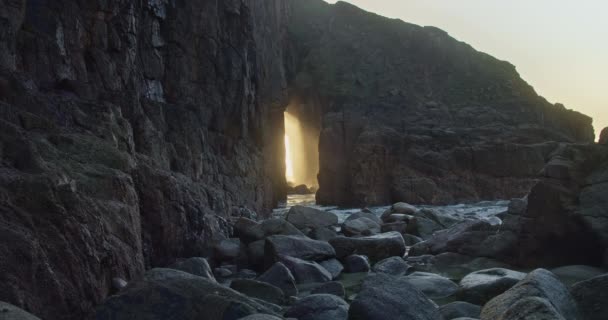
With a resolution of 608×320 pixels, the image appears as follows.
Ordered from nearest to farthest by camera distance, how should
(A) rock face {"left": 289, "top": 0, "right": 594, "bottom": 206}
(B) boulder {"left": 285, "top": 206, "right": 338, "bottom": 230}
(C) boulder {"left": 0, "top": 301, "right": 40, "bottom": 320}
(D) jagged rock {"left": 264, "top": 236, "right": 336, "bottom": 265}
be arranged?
(C) boulder {"left": 0, "top": 301, "right": 40, "bottom": 320} → (D) jagged rock {"left": 264, "top": 236, "right": 336, "bottom": 265} → (B) boulder {"left": 285, "top": 206, "right": 338, "bottom": 230} → (A) rock face {"left": 289, "top": 0, "right": 594, "bottom": 206}

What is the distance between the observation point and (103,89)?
20.4 m

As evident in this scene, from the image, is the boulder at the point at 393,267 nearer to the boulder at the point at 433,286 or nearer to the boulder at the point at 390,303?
the boulder at the point at 433,286

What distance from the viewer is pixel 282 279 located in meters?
10.5

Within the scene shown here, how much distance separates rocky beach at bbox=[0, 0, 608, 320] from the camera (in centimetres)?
675

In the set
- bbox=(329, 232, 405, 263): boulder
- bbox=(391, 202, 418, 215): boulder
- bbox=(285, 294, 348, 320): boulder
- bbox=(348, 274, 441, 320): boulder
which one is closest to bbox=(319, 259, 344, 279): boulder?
Answer: bbox=(329, 232, 405, 263): boulder

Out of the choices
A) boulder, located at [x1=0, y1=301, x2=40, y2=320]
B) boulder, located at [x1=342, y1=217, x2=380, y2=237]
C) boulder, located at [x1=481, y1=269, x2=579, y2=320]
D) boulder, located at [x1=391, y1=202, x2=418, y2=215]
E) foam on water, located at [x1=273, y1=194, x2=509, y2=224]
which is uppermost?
boulder, located at [x1=0, y1=301, x2=40, y2=320]

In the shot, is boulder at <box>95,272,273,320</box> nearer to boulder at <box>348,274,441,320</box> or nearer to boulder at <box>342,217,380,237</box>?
boulder at <box>348,274,441,320</box>

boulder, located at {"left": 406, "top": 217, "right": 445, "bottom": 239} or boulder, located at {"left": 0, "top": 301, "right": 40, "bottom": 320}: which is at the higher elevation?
boulder, located at {"left": 0, "top": 301, "right": 40, "bottom": 320}

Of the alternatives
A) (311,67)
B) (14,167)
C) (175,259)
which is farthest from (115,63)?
(311,67)

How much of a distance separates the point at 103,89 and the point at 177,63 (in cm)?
1049

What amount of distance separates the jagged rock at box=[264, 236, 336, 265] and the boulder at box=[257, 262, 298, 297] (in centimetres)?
152

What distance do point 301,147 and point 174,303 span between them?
7031cm

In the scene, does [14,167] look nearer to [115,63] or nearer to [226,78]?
[115,63]

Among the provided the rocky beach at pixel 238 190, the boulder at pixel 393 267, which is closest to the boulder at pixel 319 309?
the rocky beach at pixel 238 190
